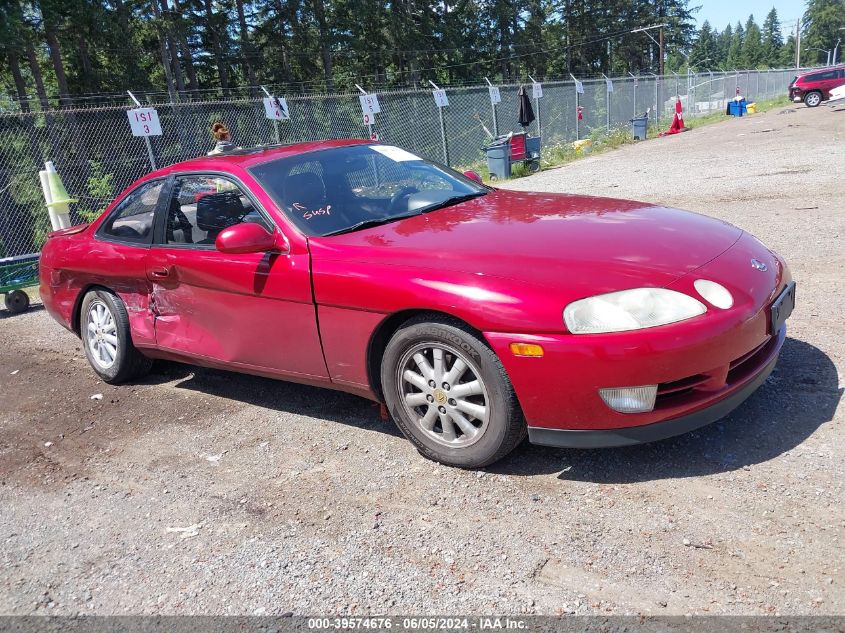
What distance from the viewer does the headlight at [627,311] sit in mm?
2908

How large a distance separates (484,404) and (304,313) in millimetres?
1095

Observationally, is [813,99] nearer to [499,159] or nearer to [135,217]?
[499,159]

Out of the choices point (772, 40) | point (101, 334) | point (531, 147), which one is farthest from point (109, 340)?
point (772, 40)

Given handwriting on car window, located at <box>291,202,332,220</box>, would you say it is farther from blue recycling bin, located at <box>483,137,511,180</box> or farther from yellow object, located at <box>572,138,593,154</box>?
yellow object, located at <box>572,138,593,154</box>

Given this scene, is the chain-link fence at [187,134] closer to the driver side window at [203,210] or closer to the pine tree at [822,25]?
the driver side window at [203,210]

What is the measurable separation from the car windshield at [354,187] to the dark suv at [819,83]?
114ft

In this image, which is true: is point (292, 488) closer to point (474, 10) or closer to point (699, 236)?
point (699, 236)

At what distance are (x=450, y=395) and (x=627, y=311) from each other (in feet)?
2.87

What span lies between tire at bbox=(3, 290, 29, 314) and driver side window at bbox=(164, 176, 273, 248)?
4.63 meters

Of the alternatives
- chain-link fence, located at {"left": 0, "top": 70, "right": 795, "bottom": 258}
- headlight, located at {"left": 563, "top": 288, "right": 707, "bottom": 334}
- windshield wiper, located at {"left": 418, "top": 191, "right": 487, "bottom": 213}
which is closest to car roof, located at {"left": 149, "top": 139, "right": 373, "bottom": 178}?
windshield wiper, located at {"left": 418, "top": 191, "right": 487, "bottom": 213}

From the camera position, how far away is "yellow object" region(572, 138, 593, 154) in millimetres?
22156

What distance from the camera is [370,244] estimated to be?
3.60 metres

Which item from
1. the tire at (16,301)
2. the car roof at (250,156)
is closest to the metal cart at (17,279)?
the tire at (16,301)

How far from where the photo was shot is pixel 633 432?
9.78 feet
